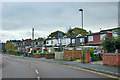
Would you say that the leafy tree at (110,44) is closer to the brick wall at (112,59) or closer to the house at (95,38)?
the brick wall at (112,59)

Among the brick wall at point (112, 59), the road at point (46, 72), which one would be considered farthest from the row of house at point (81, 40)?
the road at point (46, 72)

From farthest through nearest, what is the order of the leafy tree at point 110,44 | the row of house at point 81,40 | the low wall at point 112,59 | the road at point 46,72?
the row of house at point 81,40, the leafy tree at point 110,44, the low wall at point 112,59, the road at point 46,72

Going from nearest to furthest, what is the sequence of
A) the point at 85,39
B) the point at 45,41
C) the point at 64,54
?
1. the point at 64,54
2. the point at 85,39
3. the point at 45,41

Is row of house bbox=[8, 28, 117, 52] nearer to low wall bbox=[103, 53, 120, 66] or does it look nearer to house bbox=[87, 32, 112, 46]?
house bbox=[87, 32, 112, 46]

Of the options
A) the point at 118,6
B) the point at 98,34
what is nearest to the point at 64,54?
the point at 98,34

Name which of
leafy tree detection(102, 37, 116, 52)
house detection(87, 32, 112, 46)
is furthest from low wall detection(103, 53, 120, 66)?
house detection(87, 32, 112, 46)

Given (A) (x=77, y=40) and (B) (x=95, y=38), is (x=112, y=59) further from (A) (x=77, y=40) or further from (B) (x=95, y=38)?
(A) (x=77, y=40)

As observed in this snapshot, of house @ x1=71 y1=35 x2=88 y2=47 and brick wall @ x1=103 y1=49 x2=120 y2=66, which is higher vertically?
house @ x1=71 y1=35 x2=88 y2=47

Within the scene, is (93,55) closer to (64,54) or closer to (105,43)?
(105,43)

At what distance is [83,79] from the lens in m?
11.6

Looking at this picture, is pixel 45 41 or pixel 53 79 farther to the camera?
pixel 45 41

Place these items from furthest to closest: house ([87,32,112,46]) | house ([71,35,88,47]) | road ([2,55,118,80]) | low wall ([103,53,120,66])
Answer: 1. house ([71,35,88,47])
2. house ([87,32,112,46])
3. low wall ([103,53,120,66])
4. road ([2,55,118,80])

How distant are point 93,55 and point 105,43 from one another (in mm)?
4916

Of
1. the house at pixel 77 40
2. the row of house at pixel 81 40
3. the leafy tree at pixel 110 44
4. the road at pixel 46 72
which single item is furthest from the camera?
the house at pixel 77 40
